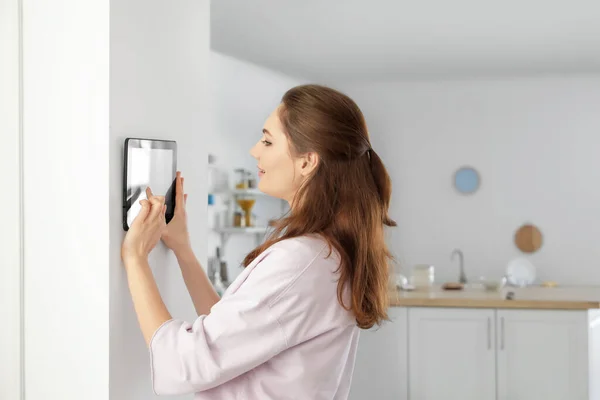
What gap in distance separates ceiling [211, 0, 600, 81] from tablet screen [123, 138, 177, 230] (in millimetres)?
3269

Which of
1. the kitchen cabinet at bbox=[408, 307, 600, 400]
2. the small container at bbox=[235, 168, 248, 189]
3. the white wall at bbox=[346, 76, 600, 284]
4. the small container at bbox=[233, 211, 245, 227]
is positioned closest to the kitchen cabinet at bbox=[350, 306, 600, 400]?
the kitchen cabinet at bbox=[408, 307, 600, 400]

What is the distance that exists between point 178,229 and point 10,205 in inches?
12.3

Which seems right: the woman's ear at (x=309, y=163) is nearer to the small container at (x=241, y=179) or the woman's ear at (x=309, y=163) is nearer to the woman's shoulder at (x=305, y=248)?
the woman's shoulder at (x=305, y=248)

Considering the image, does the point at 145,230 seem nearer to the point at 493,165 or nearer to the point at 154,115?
the point at 154,115

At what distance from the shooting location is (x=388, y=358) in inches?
168

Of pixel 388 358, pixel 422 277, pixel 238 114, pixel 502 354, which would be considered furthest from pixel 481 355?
pixel 238 114

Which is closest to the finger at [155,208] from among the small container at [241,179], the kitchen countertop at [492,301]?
the kitchen countertop at [492,301]

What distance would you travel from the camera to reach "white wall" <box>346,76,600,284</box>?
6883 mm

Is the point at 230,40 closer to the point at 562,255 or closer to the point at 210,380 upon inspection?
the point at 562,255

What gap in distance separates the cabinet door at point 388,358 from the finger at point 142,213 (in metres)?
3.18

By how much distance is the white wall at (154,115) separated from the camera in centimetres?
120

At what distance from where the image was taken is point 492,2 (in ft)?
14.7

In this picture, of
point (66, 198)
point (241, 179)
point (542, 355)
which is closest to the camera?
point (66, 198)

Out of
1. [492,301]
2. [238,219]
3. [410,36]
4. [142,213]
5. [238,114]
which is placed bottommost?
[492,301]
